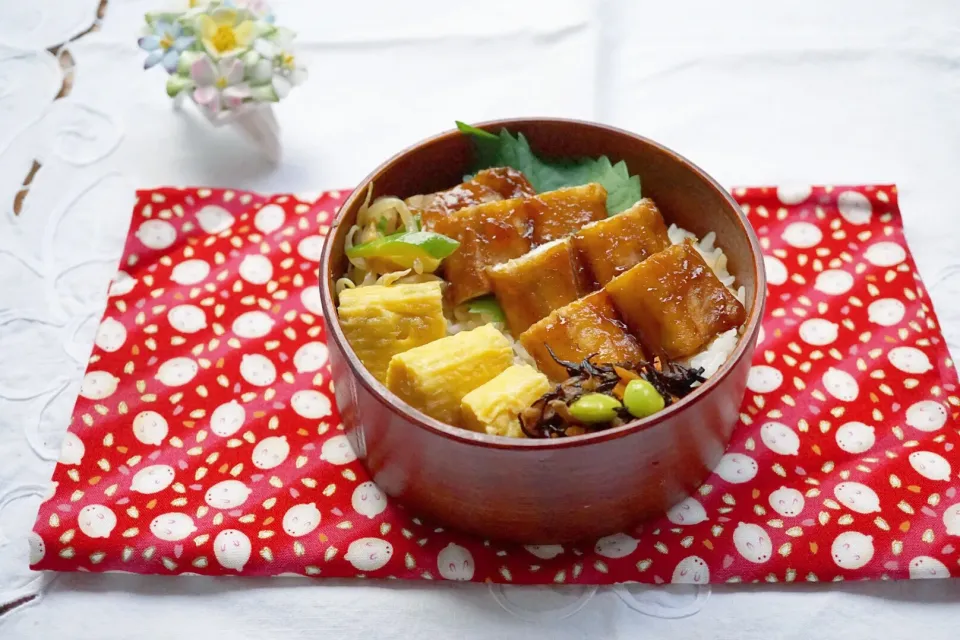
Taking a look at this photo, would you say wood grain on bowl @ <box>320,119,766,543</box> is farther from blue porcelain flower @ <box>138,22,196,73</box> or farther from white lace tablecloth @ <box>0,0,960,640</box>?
blue porcelain flower @ <box>138,22,196,73</box>

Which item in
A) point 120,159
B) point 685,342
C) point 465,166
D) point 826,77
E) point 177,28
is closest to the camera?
point 685,342

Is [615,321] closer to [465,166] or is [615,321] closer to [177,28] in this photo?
[465,166]

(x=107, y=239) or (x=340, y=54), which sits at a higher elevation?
(x=340, y=54)

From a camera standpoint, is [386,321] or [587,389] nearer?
[587,389]

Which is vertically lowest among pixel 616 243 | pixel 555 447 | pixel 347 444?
pixel 347 444

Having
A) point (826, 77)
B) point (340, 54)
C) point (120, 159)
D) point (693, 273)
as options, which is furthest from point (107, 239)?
point (826, 77)

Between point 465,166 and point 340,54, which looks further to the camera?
point 340,54

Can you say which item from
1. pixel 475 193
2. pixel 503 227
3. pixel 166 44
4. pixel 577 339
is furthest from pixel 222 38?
pixel 577 339

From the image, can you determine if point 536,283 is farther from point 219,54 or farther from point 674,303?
point 219,54
